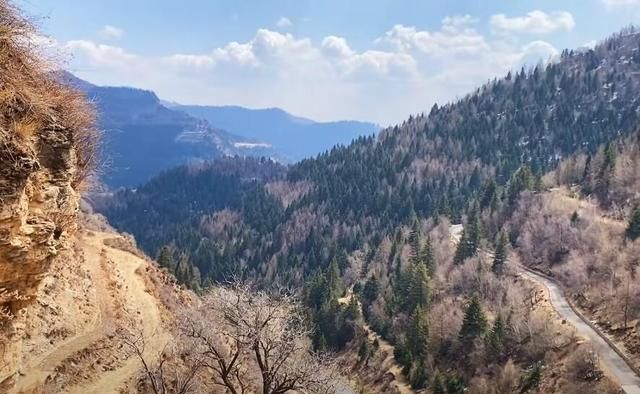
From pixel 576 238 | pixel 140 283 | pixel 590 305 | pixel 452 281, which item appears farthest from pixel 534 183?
pixel 140 283

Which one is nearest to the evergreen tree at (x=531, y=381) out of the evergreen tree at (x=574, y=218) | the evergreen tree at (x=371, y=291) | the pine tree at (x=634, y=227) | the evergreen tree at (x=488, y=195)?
the pine tree at (x=634, y=227)

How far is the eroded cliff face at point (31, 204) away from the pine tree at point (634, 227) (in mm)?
95265

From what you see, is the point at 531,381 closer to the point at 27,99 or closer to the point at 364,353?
the point at 364,353

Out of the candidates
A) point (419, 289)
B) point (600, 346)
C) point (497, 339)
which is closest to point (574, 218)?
point (419, 289)

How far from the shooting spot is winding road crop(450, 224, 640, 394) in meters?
59.9

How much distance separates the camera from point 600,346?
69.3 meters

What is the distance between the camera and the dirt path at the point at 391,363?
7953 centimetres

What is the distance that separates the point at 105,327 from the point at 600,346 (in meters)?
60.6

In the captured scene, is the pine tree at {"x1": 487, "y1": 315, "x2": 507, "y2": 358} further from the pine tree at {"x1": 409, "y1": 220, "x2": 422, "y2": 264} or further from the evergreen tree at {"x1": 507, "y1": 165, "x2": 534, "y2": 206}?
the evergreen tree at {"x1": 507, "y1": 165, "x2": 534, "y2": 206}

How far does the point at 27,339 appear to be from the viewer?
28484 millimetres

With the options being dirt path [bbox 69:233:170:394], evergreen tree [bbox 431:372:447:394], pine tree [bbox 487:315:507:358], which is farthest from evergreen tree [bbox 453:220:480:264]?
dirt path [bbox 69:233:170:394]

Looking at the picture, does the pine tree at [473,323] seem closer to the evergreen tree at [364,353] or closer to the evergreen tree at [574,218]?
the evergreen tree at [364,353]

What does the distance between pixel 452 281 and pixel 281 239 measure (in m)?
96.7

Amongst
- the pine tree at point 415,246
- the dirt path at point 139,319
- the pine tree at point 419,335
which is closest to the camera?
the dirt path at point 139,319
